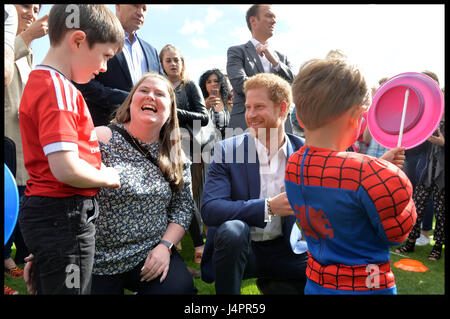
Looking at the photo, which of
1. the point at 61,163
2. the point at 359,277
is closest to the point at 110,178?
the point at 61,163

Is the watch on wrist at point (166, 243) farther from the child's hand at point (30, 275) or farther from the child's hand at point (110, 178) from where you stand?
the child's hand at point (30, 275)

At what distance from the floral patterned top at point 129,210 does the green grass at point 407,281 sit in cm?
83

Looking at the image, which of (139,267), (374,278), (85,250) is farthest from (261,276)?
(85,250)

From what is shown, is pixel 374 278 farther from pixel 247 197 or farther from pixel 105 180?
pixel 105 180

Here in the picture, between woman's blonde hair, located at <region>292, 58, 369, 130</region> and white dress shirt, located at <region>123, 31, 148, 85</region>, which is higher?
white dress shirt, located at <region>123, 31, 148, 85</region>

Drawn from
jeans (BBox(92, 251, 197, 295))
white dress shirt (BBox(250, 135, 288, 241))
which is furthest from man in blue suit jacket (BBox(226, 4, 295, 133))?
jeans (BBox(92, 251, 197, 295))

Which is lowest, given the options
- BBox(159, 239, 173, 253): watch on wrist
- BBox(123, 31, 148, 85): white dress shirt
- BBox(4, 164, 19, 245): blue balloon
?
BBox(159, 239, 173, 253): watch on wrist

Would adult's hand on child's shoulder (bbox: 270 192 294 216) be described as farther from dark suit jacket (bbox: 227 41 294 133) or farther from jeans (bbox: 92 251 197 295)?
dark suit jacket (bbox: 227 41 294 133)

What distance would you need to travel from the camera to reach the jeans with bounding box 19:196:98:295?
4.52 feet

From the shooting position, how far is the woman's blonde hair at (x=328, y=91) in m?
1.31

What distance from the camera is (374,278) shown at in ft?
4.23

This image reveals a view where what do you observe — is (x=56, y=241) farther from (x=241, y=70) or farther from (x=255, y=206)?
(x=241, y=70)

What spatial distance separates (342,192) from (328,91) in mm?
407

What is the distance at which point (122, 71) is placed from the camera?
2.62m
